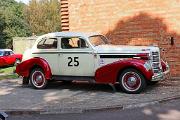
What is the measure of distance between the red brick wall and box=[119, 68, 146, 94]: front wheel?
12.0ft

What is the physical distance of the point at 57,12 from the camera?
6481cm

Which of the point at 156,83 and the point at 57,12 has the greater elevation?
the point at 57,12

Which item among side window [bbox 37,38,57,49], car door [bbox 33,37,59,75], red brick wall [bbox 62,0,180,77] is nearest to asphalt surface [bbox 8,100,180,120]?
car door [bbox 33,37,59,75]

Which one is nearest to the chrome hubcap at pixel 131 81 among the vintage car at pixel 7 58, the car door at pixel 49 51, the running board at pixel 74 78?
the running board at pixel 74 78

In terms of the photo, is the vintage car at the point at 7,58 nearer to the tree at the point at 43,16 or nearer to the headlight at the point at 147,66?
the headlight at the point at 147,66

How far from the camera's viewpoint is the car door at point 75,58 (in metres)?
13.8

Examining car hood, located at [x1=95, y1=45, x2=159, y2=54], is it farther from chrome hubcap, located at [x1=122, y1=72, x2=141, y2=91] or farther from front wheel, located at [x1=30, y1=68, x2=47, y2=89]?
front wheel, located at [x1=30, y1=68, x2=47, y2=89]

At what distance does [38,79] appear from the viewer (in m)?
14.9

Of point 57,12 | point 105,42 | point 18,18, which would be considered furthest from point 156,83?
point 18,18

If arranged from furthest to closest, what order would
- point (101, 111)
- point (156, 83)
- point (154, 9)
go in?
point (154, 9) → point (156, 83) → point (101, 111)

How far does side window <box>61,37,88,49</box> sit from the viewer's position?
14070 millimetres

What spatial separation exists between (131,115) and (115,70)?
3197mm

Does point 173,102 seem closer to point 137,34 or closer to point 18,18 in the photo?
point 137,34

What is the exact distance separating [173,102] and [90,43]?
3.61 m
